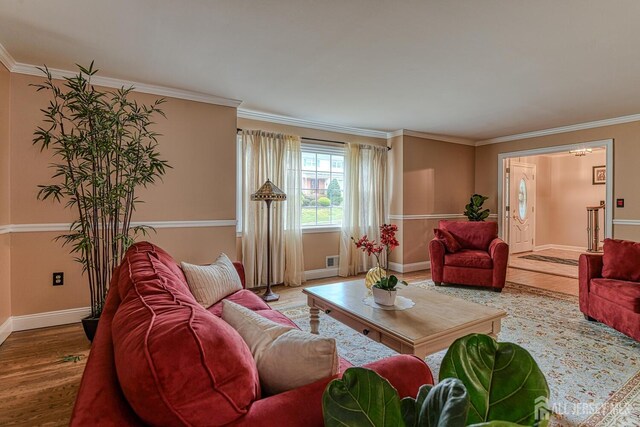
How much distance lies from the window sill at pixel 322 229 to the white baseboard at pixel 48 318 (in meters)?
2.72

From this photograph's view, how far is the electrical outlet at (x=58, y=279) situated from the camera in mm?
2998

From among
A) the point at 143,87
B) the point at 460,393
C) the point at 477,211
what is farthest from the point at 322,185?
the point at 460,393

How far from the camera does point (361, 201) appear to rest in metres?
5.11

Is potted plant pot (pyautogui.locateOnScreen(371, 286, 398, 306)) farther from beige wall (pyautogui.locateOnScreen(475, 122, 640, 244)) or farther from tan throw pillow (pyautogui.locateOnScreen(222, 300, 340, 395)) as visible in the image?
beige wall (pyautogui.locateOnScreen(475, 122, 640, 244))

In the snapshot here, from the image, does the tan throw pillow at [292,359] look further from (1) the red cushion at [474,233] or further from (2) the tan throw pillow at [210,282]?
(1) the red cushion at [474,233]

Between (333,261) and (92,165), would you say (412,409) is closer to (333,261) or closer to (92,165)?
(92,165)

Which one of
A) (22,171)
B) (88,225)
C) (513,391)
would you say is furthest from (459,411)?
(22,171)

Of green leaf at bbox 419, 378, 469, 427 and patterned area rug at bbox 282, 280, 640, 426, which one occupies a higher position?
green leaf at bbox 419, 378, 469, 427

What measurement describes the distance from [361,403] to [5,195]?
11.7 feet

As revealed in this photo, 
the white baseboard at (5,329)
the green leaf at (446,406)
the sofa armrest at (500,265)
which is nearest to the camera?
the green leaf at (446,406)

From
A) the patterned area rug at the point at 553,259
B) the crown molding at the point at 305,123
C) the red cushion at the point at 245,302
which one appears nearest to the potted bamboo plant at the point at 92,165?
the red cushion at the point at 245,302

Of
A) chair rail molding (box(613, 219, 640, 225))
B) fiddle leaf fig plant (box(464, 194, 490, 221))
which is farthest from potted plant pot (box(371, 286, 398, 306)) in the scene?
chair rail molding (box(613, 219, 640, 225))

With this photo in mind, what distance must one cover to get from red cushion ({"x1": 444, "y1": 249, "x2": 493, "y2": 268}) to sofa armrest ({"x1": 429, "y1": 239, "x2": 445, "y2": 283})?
76 mm

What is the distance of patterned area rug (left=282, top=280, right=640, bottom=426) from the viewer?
71.4 inches
